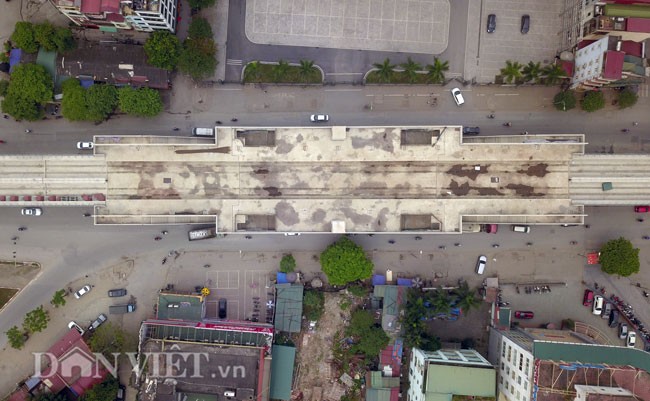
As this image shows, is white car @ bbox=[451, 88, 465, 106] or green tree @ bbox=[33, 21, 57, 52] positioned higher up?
green tree @ bbox=[33, 21, 57, 52]

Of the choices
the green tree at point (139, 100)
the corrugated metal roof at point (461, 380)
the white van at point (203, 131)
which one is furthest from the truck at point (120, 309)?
the corrugated metal roof at point (461, 380)

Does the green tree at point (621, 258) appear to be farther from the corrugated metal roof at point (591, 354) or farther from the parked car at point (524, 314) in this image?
the corrugated metal roof at point (591, 354)

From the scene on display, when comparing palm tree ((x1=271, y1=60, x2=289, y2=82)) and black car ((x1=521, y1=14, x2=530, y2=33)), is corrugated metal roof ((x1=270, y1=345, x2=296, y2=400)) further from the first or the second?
black car ((x1=521, y1=14, x2=530, y2=33))

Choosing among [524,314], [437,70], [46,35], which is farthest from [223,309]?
[437,70]

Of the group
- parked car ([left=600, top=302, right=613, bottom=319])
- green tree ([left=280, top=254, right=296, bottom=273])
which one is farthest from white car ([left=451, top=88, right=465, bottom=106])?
parked car ([left=600, top=302, right=613, bottom=319])

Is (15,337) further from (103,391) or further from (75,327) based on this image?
(103,391)

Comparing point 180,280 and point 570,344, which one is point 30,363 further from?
point 570,344
